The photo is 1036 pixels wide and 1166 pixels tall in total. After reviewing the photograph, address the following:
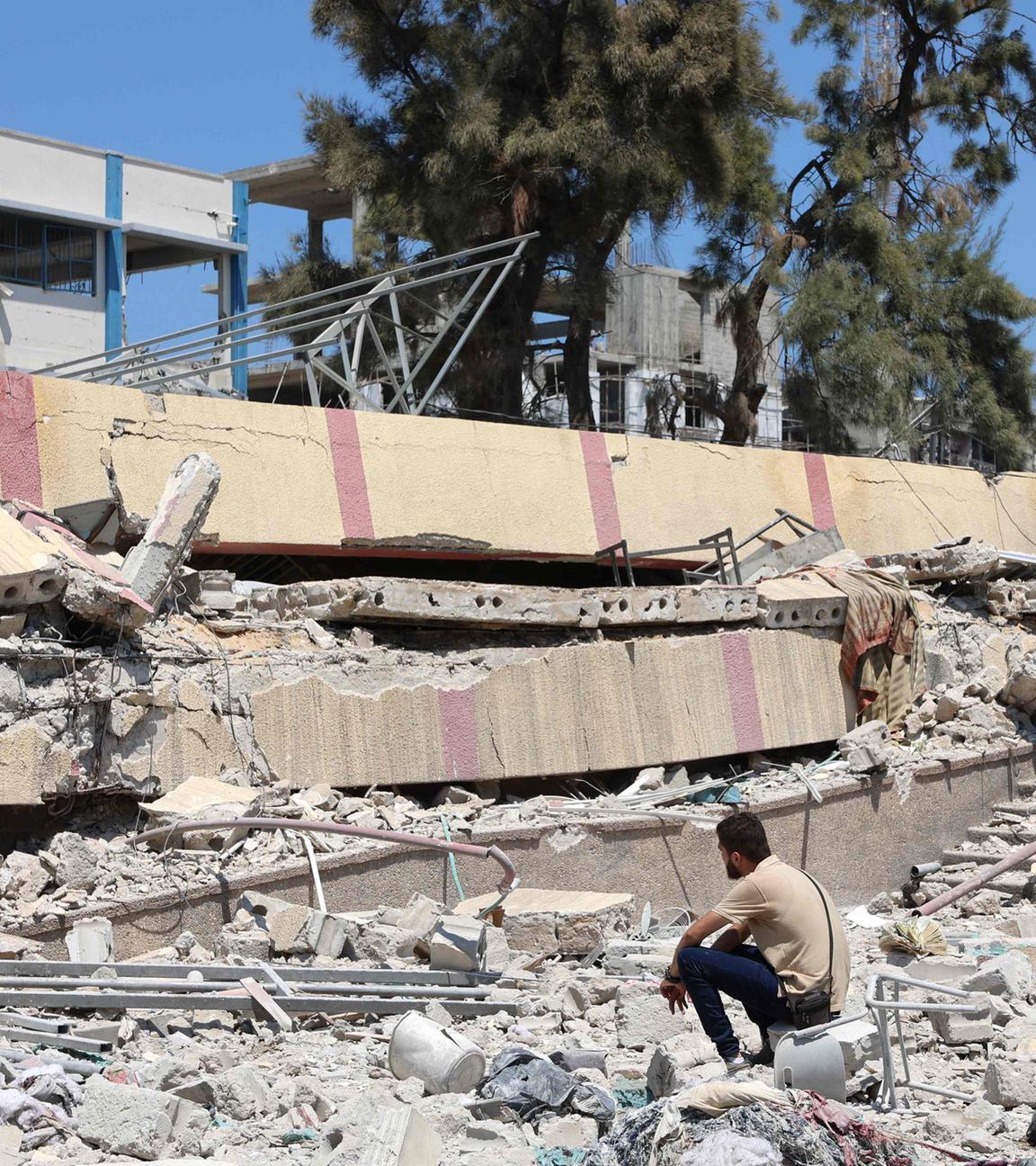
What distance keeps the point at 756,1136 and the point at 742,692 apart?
7.09 meters

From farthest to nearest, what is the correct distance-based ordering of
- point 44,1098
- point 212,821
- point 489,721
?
point 489,721, point 212,821, point 44,1098

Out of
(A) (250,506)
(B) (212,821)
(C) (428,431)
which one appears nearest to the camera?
(B) (212,821)

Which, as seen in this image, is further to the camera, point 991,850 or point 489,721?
point 991,850

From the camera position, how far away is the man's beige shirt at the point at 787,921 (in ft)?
16.7

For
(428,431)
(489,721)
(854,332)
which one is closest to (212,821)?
(489,721)

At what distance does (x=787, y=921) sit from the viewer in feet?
16.7

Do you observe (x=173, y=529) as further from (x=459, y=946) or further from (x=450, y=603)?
(x=459, y=946)

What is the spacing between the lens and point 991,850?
11.1 metres

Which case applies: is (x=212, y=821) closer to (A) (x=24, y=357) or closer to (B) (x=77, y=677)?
(B) (x=77, y=677)

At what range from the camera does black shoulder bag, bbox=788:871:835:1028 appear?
16.6 feet

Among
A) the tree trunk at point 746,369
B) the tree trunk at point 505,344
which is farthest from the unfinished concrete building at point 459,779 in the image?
the tree trunk at point 746,369

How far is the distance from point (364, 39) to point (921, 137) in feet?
30.0

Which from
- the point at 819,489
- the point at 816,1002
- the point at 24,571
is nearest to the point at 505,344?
the point at 819,489

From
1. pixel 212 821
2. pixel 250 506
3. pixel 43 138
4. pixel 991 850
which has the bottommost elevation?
pixel 991 850
